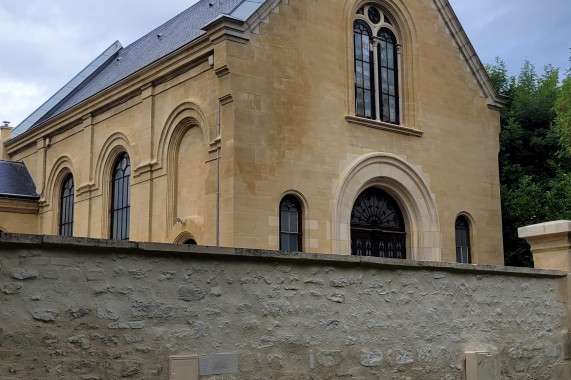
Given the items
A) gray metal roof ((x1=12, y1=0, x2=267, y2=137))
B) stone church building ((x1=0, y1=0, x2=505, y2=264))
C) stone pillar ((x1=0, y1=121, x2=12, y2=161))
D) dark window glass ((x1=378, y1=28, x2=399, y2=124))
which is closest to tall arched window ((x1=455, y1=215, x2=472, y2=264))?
stone church building ((x1=0, y1=0, x2=505, y2=264))

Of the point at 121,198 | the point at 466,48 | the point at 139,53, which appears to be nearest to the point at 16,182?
the point at 139,53

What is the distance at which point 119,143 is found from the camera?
880 inches

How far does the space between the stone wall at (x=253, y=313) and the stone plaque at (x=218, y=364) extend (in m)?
0.01

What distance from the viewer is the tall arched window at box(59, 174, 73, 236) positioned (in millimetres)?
25734

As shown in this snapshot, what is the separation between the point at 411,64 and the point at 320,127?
13.3 ft

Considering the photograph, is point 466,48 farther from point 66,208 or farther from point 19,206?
point 19,206

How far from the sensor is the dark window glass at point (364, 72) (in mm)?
19766

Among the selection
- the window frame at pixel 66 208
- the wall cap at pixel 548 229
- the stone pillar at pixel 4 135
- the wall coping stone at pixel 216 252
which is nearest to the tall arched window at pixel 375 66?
the wall cap at pixel 548 229

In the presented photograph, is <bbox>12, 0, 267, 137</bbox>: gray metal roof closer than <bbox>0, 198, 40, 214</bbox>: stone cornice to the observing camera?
Yes

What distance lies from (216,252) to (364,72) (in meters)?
13.1

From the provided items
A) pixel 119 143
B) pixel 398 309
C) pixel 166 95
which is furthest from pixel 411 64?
pixel 398 309

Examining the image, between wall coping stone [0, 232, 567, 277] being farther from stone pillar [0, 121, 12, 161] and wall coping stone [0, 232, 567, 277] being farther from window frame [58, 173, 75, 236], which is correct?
stone pillar [0, 121, 12, 161]

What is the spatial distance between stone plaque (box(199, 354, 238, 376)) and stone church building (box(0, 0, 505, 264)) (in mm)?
8752

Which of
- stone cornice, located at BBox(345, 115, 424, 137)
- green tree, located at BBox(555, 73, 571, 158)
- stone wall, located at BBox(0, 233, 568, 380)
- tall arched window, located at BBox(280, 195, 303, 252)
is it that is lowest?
stone wall, located at BBox(0, 233, 568, 380)
